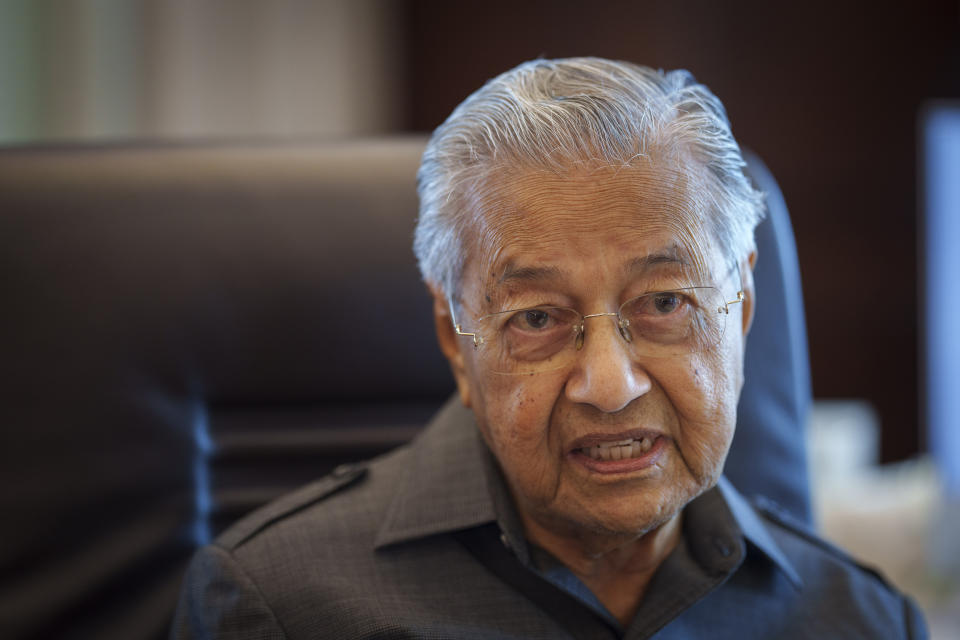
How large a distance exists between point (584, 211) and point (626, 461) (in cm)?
26

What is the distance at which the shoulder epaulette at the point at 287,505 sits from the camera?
1.06 meters

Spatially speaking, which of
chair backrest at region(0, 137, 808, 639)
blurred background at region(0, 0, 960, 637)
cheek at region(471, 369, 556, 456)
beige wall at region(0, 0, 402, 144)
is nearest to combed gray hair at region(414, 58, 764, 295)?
cheek at region(471, 369, 556, 456)

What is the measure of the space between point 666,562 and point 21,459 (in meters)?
0.84

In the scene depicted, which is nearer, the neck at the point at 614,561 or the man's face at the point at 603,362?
the man's face at the point at 603,362

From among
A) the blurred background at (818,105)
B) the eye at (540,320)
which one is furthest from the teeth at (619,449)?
the blurred background at (818,105)

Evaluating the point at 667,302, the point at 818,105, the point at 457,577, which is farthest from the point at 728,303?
the point at 818,105

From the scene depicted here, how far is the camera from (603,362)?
88 centimetres

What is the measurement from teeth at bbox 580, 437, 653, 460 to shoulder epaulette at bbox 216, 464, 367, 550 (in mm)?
370

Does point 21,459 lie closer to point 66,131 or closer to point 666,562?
point 666,562

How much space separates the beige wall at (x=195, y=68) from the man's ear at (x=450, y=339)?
5.17 feet

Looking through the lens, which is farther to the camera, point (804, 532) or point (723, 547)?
point (804, 532)

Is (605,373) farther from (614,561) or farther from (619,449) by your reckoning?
(614,561)

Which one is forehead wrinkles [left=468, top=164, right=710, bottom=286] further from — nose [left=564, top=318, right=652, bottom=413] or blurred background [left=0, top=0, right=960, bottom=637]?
blurred background [left=0, top=0, right=960, bottom=637]

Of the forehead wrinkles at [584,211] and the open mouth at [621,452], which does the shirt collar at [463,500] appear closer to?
the open mouth at [621,452]
